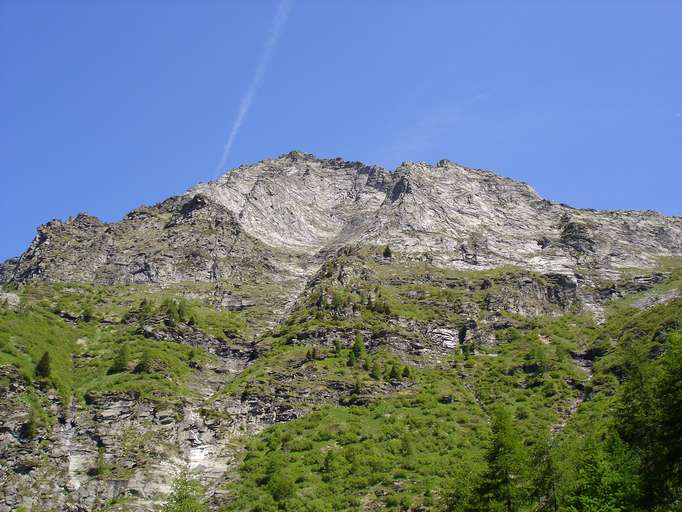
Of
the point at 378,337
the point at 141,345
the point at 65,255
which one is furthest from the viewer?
the point at 65,255

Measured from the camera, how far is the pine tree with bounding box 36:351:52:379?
102 m

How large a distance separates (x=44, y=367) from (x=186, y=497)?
4342cm

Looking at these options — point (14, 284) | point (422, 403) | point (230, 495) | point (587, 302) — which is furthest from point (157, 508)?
point (587, 302)

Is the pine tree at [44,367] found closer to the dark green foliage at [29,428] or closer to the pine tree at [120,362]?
the pine tree at [120,362]

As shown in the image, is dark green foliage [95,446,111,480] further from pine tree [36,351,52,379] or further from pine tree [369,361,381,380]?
pine tree [369,361,381,380]

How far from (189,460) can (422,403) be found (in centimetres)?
4082

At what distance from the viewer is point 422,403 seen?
109 metres

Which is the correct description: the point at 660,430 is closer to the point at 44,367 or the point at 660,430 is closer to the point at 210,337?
the point at 44,367

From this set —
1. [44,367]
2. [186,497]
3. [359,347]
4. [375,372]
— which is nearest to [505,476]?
[186,497]

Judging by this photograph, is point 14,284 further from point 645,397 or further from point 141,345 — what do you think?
point 645,397

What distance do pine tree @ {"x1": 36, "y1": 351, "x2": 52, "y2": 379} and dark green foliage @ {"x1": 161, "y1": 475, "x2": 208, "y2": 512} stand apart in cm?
3276

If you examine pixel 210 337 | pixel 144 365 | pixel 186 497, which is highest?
pixel 210 337

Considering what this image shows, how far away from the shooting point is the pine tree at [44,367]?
102m

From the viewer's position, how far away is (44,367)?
336 ft
